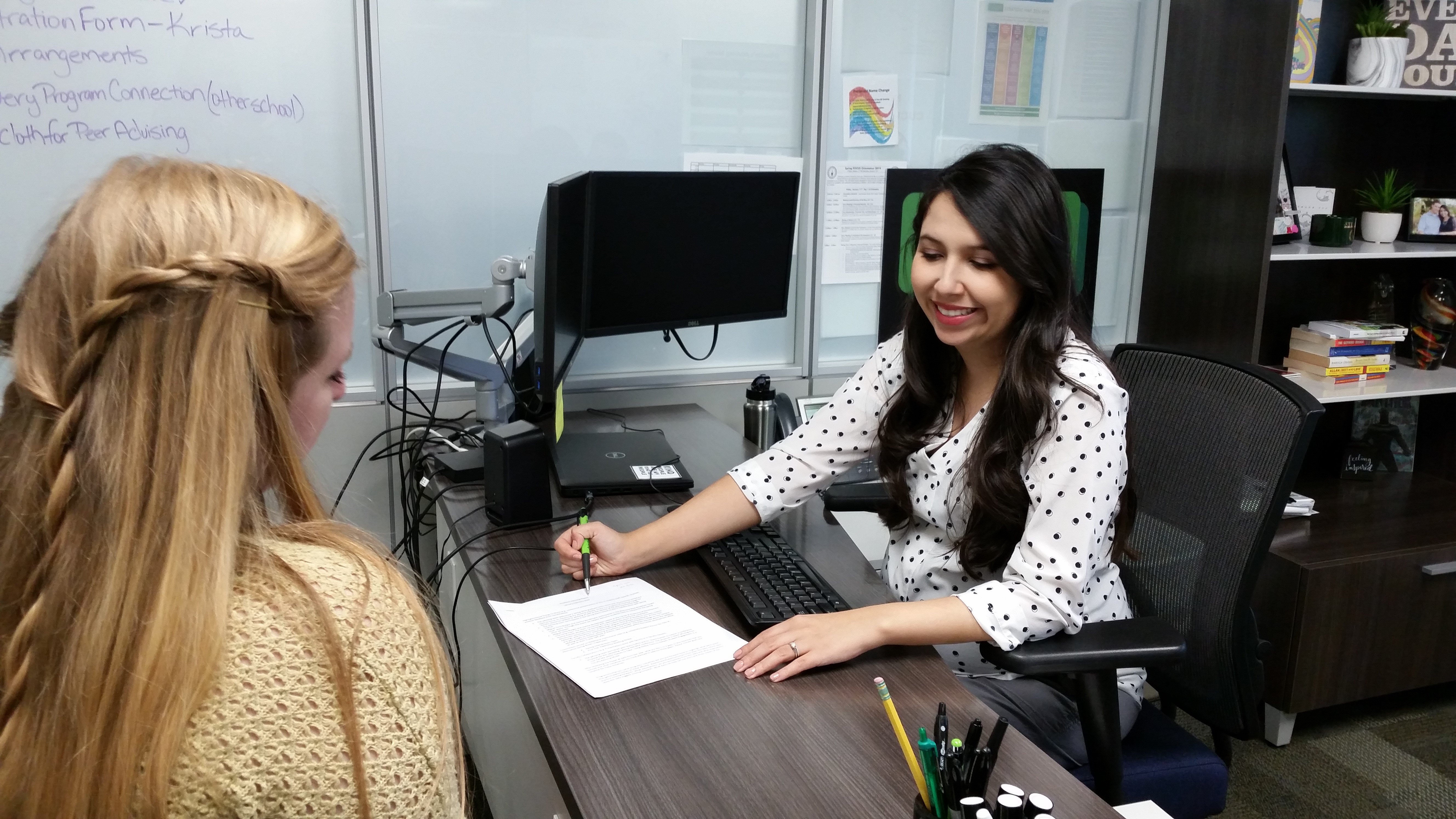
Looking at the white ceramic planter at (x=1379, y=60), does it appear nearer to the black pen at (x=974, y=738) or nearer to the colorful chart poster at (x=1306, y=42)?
the colorful chart poster at (x=1306, y=42)

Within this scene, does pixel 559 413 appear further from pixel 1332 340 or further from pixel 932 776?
pixel 1332 340

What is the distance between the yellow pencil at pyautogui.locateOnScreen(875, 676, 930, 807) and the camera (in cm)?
91

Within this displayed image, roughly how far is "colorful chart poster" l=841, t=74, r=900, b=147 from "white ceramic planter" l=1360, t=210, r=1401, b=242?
127 cm

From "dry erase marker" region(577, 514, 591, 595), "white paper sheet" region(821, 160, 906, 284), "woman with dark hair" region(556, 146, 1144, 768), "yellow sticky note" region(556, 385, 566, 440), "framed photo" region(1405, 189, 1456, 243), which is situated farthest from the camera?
"framed photo" region(1405, 189, 1456, 243)

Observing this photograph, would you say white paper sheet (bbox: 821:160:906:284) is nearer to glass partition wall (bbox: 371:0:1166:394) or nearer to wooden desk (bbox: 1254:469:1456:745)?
glass partition wall (bbox: 371:0:1166:394)

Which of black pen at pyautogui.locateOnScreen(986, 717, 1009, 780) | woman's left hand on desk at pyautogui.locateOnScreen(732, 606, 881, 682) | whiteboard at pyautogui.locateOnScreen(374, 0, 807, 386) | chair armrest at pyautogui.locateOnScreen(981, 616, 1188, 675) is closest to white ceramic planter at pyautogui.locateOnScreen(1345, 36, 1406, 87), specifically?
whiteboard at pyautogui.locateOnScreen(374, 0, 807, 386)

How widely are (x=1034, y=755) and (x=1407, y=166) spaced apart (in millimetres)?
2743

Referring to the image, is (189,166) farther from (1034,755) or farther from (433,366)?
(433,366)

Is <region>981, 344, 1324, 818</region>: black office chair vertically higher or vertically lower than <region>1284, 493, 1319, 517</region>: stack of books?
higher

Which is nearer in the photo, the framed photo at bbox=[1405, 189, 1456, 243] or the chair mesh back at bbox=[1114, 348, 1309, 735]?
the chair mesh back at bbox=[1114, 348, 1309, 735]

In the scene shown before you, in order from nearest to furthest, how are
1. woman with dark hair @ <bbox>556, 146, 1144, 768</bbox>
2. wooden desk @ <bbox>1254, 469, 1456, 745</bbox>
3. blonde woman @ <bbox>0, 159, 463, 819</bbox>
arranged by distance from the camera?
blonde woman @ <bbox>0, 159, 463, 819</bbox> < woman with dark hair @ <bbox>556, 146, 1144, 768</bbox> < wooden desk @ <bbox>1254, 469, 1456, 745</bbox>

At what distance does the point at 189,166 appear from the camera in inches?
31.1

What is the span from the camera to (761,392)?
2.32m

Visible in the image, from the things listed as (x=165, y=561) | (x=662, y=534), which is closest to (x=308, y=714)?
(x=165, y=561)
